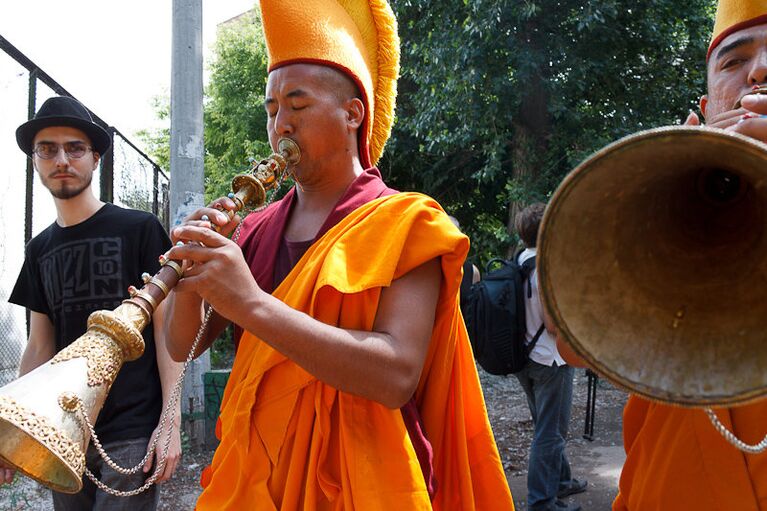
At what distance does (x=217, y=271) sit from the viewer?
Answer: 4.88 feet

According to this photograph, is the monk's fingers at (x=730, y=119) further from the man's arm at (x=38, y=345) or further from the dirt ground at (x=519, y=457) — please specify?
the dirt ground at (x=519, y=457)

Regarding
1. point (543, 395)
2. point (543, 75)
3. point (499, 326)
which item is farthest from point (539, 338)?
point (543, 75)

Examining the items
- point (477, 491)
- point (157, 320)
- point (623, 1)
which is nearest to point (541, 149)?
Result: point (623, 1)

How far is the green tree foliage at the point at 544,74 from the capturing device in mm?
8312

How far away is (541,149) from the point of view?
912 centimetres

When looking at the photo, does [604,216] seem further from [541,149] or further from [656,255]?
[541,149]

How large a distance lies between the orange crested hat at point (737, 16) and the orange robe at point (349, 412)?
31.6 inches

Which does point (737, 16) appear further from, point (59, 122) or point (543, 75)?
point (543, 75)

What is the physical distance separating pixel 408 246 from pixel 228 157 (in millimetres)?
13639

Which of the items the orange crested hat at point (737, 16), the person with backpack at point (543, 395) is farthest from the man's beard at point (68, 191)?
the person with backpack at point (543, 395)

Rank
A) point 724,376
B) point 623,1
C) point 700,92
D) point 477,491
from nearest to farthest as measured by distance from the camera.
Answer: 1. point 724,376
2. point 477,491
3. point 623,1
4. point 700,92

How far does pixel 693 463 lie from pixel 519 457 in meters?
4.72

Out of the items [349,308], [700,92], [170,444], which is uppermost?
[700,92]

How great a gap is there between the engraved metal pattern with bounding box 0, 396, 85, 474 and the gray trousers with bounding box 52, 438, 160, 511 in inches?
59.1
